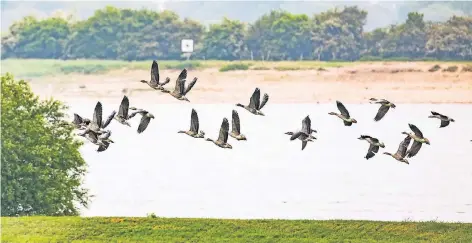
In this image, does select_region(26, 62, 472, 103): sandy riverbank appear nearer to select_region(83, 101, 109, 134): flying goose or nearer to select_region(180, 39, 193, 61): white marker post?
select_region(180, 39, 193, 61): white marker post

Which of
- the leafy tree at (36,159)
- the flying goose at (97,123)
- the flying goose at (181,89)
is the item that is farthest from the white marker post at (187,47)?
the flying goose at (97,123)

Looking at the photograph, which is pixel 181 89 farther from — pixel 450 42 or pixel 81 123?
pixel 450 42

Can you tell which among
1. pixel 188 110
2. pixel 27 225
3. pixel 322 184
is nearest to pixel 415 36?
pixel 322 184

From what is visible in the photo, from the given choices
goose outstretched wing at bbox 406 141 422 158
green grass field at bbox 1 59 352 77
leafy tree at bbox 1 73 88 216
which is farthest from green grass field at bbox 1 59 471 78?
goose outstretched wing at bbox 406 141 422 158

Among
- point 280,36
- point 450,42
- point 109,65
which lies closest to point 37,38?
point 109,65

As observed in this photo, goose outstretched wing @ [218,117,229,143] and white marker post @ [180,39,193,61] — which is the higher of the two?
goose outstretched wing @ [218,117,229,143]

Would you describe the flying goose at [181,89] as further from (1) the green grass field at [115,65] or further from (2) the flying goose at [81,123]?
(1) the green grass field at [115,65]
